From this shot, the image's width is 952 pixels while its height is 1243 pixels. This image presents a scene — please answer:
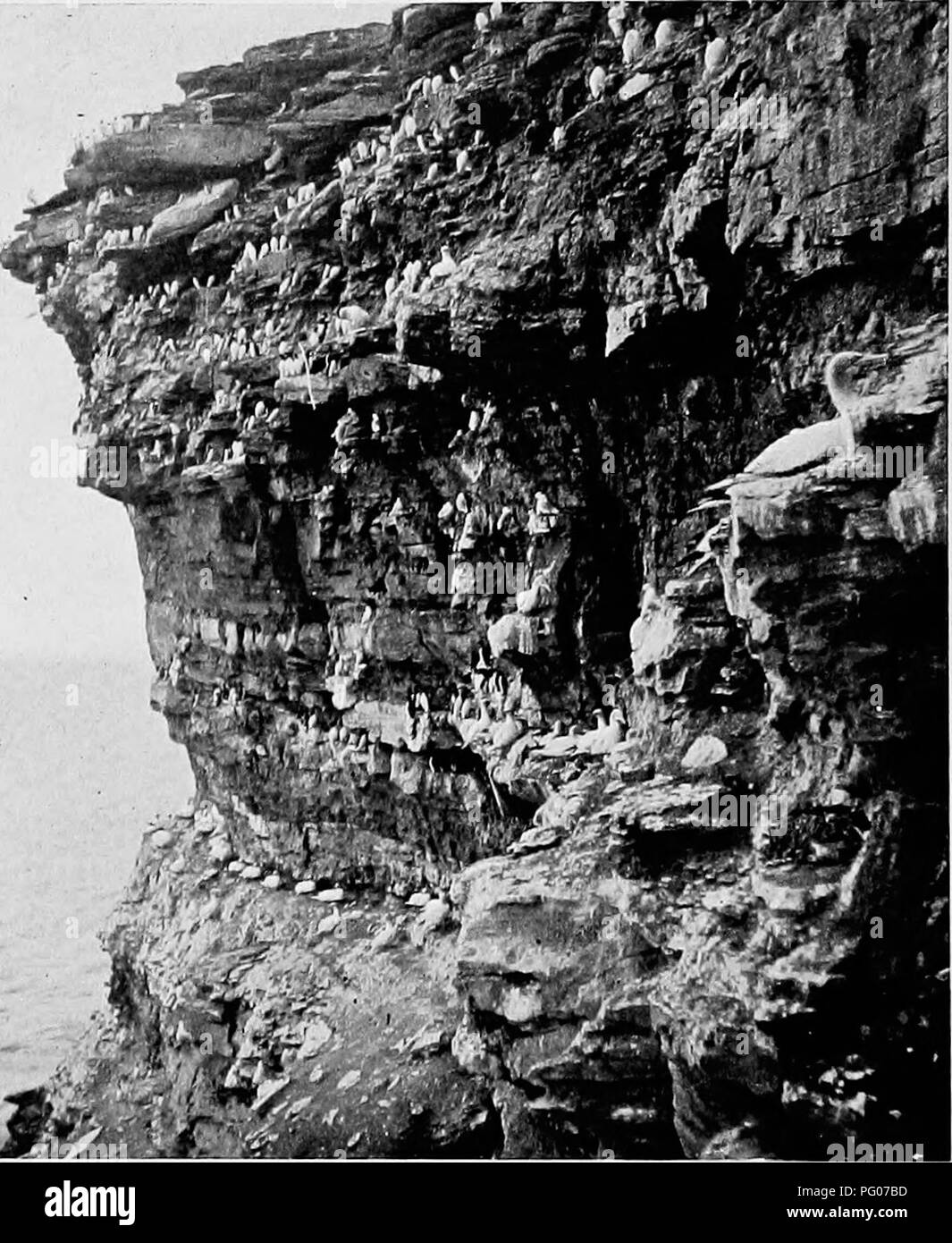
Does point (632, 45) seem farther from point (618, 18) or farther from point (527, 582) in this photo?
point (527, 582)

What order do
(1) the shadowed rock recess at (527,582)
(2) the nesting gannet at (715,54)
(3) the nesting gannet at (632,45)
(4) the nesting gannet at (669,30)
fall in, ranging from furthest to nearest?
(3) the nesting gannet at (632,45), (4) the nesting gannet at (669,30), (2) the nesting gannet at (715,54), (1) the shadowed rock recess at (527,582)

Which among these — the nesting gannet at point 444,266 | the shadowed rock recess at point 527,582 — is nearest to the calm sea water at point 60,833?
the shadowed rock recess at point 527,582

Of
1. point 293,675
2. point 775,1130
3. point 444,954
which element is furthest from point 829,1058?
point 293,675

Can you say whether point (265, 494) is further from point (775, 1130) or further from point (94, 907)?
point (775, 1130)

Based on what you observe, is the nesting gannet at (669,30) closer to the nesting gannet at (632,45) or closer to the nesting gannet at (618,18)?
the nesting gannet at (632,45)

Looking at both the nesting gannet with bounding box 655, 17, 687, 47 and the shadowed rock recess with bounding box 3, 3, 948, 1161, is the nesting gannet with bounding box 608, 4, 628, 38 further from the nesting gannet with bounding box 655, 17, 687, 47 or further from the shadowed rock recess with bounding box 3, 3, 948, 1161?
the nesting gannet with bounding box 655, 17, 687, 47

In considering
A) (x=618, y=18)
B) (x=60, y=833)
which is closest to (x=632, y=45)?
(x=618, y=18)
